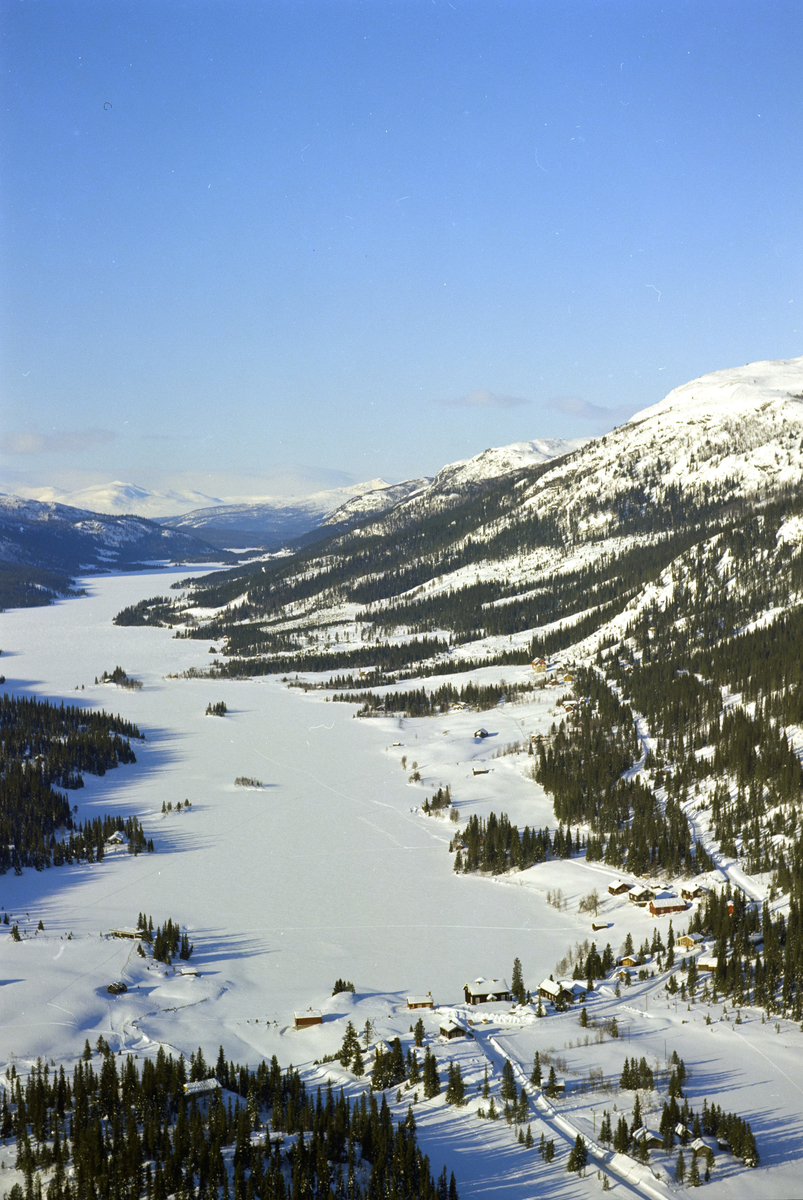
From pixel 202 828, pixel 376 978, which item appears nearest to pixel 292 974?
pixel 376 978

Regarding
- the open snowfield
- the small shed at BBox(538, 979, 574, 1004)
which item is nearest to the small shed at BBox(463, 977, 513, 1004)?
the open snowfield

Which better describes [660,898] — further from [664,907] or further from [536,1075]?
[536,1075]

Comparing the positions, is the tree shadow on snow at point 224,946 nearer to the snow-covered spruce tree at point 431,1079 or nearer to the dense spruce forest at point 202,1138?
the dense spruce forest at point 202,1138

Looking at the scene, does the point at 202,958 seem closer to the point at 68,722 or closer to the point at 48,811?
the point at 48,811

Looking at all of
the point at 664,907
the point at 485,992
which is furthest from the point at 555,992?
the point at 664,907

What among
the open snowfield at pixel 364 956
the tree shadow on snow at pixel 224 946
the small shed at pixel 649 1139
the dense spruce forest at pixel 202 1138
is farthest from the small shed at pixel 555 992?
the tree shadow on snow at pixel 224 946

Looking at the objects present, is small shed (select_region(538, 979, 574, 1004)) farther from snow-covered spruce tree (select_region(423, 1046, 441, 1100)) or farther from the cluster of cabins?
the cluster of cabins
